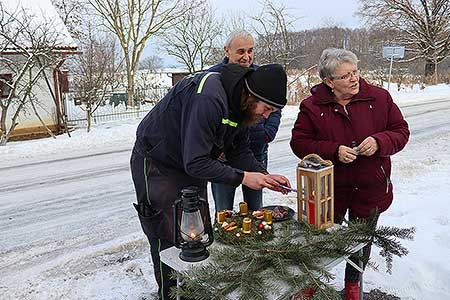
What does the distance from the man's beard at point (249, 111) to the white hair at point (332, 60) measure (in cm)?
68

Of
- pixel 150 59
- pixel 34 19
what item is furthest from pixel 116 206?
pixel 150 59

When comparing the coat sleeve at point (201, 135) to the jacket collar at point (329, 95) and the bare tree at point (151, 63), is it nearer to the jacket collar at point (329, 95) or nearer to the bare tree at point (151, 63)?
the jacket collar at point (329, 95)

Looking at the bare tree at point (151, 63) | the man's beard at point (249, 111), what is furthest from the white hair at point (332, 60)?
the bare tree at point (151, 63)

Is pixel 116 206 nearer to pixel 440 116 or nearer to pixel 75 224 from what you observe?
pixel 75 224

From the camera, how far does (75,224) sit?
4.70 m

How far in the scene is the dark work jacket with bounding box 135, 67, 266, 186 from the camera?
6.43 ft

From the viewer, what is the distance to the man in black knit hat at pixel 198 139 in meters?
1.95

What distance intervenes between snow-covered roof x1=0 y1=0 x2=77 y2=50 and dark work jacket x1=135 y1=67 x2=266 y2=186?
31.9ft

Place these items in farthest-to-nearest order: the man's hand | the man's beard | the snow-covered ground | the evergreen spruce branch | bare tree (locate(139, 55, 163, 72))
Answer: bare tree (locate(139, 55, 163, 72)), the snow-covered ground, the man's hand, the man's beard, the evergreen spruce branch

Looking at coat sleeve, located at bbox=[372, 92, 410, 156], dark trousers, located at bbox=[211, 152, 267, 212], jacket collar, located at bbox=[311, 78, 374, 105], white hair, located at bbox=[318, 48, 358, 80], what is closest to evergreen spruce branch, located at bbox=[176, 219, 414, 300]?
coat sleeve, located at bbox=[372, 92, 410, 156]

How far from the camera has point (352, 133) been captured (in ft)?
8.40

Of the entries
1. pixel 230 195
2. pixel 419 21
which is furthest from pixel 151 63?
pixel 230 195

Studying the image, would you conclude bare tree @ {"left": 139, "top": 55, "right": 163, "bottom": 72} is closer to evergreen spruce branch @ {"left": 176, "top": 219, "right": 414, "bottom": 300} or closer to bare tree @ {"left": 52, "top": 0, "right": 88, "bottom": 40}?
bare tree @ {"left": 52, "top": 0, "right": 88, "bottom": 40}

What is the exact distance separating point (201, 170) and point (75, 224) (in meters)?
3.17
